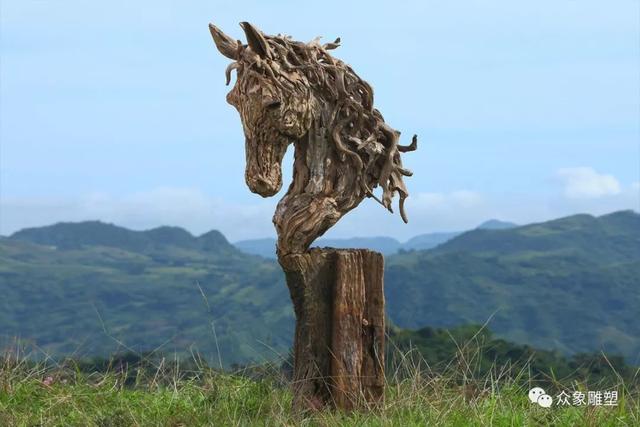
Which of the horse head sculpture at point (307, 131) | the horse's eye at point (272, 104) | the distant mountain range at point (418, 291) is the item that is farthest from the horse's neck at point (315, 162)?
the distant mountain range at point (418, 291)

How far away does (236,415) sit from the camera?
25.1ft

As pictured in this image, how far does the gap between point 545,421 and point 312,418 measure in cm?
179

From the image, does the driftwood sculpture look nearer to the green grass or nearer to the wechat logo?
the green grass

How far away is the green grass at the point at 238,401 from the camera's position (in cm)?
709

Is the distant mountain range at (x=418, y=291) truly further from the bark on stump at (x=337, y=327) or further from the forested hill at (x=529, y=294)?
the bark on stump at (x=337, y=327)

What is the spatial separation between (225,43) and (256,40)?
1.25 ft

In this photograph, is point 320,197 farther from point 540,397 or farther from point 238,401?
point 540,397

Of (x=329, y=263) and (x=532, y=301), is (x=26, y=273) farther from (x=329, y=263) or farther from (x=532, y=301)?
(x=329, y=263)

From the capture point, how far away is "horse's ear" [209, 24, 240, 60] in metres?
7.33

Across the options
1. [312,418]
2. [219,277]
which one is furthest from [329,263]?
[219,277]

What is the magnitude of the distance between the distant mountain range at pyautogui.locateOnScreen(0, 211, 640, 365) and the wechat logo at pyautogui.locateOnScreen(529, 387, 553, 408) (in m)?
45.1

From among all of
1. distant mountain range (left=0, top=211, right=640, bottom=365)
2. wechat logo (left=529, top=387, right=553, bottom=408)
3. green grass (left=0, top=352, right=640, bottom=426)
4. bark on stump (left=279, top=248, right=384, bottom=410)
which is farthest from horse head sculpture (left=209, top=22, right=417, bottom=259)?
distant mountain range (left=0, top=211, right=640, bottom=365)

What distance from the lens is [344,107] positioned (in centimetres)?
758

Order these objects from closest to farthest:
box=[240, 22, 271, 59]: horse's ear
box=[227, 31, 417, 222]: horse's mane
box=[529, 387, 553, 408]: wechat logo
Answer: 1. box=[240, 22, 271, 59]: horse's ear
2. box=[227, 31, 417, 222]: horse's mane
3. box=[529, 387, 553, 408]: wechat logo
